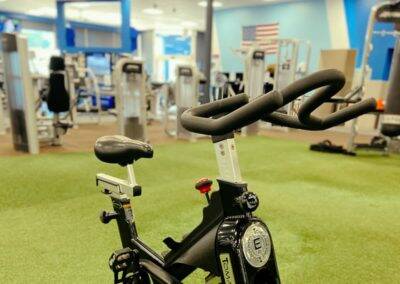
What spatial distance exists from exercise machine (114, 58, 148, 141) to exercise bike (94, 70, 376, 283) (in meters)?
4.20

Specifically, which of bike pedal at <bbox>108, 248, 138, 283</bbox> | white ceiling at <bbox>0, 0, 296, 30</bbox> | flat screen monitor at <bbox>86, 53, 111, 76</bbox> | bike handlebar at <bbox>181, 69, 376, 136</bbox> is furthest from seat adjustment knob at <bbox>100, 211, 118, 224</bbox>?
white ceiling at <bbox>0, 0, 296, 30</bbox>

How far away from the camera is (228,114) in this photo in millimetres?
764

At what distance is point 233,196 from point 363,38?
364 inches

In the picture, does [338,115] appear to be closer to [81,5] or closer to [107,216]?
[107,216]

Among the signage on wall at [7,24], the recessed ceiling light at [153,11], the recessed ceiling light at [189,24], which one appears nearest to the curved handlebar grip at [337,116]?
the recessed ceiling light at [153,11]

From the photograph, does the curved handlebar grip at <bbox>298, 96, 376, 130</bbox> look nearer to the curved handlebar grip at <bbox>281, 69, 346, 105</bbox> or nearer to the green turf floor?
the curved handlebar grip at <bbox>281, 69, 346, 105</bbox>

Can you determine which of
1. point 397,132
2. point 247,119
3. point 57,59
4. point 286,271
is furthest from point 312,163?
point 247,119

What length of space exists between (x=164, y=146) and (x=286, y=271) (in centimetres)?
381

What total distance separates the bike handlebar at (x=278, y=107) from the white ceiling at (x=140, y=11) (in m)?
10.4

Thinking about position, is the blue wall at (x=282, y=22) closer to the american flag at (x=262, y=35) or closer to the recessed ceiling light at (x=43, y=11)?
the american flag at (x=262, y=35)

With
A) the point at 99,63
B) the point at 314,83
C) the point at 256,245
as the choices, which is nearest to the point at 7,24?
the point at 99,63

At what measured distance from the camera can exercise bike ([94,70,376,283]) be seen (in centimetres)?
69

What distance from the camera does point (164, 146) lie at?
551cm

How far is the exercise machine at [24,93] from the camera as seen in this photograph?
4305 millimetres
